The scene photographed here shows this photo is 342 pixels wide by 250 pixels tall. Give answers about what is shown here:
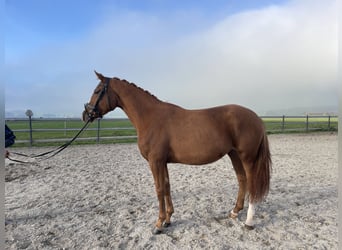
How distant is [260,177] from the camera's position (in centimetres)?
291

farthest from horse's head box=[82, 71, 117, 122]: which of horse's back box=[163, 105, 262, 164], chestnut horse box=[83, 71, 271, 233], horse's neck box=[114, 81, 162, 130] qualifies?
horse's back box=[163, 105, 262, 164]

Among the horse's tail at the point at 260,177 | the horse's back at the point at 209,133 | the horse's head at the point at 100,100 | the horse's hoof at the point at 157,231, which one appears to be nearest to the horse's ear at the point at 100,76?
the horse's head at the point at 100,100

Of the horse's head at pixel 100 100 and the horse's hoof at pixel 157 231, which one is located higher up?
the horse's head at pixel 100 100

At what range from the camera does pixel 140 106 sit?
2.98 metres

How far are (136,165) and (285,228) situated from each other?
14.1 ft

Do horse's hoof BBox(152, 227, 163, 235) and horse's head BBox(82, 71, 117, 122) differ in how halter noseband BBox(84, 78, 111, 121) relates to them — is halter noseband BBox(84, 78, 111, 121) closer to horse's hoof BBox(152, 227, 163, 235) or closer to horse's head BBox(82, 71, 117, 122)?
horse's head BBox(82, 71, 117, 122)

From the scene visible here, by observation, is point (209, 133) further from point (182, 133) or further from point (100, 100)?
point (100, 100)

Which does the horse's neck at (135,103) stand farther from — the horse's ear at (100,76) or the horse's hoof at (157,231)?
the horse's hoof at (157,231)

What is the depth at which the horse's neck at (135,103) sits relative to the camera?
116 inches

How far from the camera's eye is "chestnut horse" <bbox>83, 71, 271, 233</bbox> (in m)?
2.78

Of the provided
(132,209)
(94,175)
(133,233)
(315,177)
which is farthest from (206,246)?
(315,177)

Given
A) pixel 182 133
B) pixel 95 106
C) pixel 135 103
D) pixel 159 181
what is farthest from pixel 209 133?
pixel 95 106

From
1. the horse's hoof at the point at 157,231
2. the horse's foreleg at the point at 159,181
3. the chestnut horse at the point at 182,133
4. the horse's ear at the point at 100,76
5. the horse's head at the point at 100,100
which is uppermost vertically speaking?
the horse's ear at the point at 100,76

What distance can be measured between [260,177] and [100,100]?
2.26 meters
